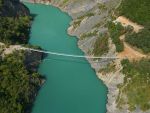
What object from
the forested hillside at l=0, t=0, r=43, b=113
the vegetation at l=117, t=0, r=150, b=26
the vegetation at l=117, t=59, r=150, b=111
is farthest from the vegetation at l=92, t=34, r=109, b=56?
the forested hillside at l=0, t=0, r=43, b=113

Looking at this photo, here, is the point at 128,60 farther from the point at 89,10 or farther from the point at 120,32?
the point at 89,10

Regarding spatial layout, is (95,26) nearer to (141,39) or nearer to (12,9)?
(141,39)

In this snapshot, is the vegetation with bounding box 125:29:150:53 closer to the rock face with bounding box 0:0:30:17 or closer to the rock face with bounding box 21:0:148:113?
the rock face with bounding box 21:0:148:113

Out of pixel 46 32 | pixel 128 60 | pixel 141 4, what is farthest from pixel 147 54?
pixel 46 32

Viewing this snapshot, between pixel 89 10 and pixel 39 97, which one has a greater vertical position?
pixel 89 10

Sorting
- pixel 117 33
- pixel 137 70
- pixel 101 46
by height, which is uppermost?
pixel 117 33

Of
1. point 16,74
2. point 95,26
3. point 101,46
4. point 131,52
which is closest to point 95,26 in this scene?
point 95,26
